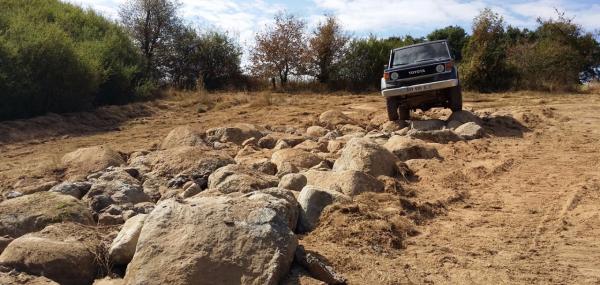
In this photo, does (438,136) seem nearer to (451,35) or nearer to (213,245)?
(213,245)

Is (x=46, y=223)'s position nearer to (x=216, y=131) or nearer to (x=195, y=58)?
(x=216, y=131)

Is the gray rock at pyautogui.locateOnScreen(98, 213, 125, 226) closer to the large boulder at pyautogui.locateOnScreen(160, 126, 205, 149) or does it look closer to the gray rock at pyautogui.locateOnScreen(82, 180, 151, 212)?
the gray rock at pyautogui.locateOnScreen(82, 180, 151, 212)

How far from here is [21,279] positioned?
157 inches

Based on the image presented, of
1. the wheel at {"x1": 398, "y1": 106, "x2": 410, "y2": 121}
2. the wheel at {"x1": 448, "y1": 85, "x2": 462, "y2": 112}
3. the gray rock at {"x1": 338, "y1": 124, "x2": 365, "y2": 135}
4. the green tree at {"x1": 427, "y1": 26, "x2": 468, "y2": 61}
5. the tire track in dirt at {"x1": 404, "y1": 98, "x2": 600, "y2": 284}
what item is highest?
the green tree at {"x1": 427, "y1": 26, "x2": 468, "y2": 61}

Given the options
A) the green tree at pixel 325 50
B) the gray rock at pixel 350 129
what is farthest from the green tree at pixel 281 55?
the gray rock at pixel 350 129

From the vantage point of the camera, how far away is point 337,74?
2309 centimetres

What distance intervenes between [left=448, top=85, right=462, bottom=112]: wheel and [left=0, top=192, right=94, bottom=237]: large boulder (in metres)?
7.79

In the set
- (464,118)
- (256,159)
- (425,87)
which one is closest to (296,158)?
(256,159)

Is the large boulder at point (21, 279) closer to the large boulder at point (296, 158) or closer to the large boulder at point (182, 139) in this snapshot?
the large boulder at point (296, 158)

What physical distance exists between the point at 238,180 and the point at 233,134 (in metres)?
4.42

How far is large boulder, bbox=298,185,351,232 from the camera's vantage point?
537 cm

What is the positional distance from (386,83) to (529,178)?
162 inches

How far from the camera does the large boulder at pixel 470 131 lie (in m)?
10.4

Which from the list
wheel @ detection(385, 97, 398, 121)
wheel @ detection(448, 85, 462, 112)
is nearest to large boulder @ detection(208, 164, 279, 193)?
wheel @ detection(385, 97, 398, 121)
